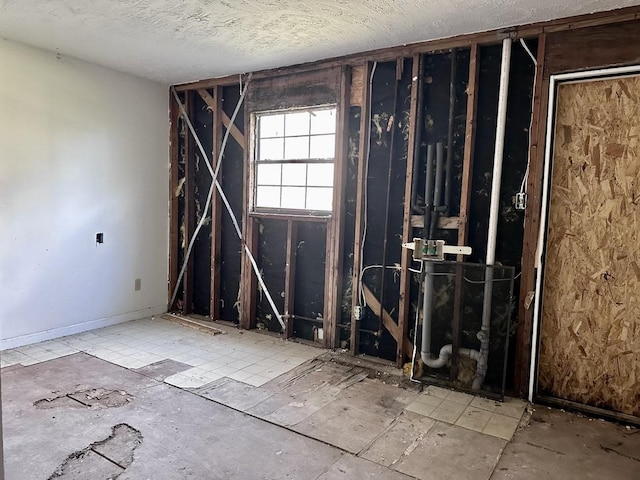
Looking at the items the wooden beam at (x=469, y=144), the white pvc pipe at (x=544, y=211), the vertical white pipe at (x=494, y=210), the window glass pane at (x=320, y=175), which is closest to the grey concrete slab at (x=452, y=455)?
the vertical white pipe at (x=494, y=210)

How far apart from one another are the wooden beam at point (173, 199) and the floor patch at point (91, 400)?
7.10 feet

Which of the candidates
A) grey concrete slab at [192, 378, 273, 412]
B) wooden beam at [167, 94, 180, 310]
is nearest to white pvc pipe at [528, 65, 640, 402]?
grey concrete slab at [192, 378, 273, 412]

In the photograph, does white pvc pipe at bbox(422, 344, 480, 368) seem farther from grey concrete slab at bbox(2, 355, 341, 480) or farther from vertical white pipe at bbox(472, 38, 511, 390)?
grey concrete slab at bbox(2, 355, 341, 480)

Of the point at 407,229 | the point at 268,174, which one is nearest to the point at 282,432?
the point at 407,229

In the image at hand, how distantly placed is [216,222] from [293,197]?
0.98 meters

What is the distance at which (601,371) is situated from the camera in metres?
2.95

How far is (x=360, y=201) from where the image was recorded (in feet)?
12.4

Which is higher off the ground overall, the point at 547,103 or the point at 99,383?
the point at 547,103

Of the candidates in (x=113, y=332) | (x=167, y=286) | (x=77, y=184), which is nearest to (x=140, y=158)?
(x=77, y=184)

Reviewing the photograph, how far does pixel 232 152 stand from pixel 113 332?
215cm

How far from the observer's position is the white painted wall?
3.77 m

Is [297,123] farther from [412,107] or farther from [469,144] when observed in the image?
[469,144]

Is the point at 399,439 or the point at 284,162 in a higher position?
the point at 284,162

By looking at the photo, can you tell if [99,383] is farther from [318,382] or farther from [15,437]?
[318,382]
